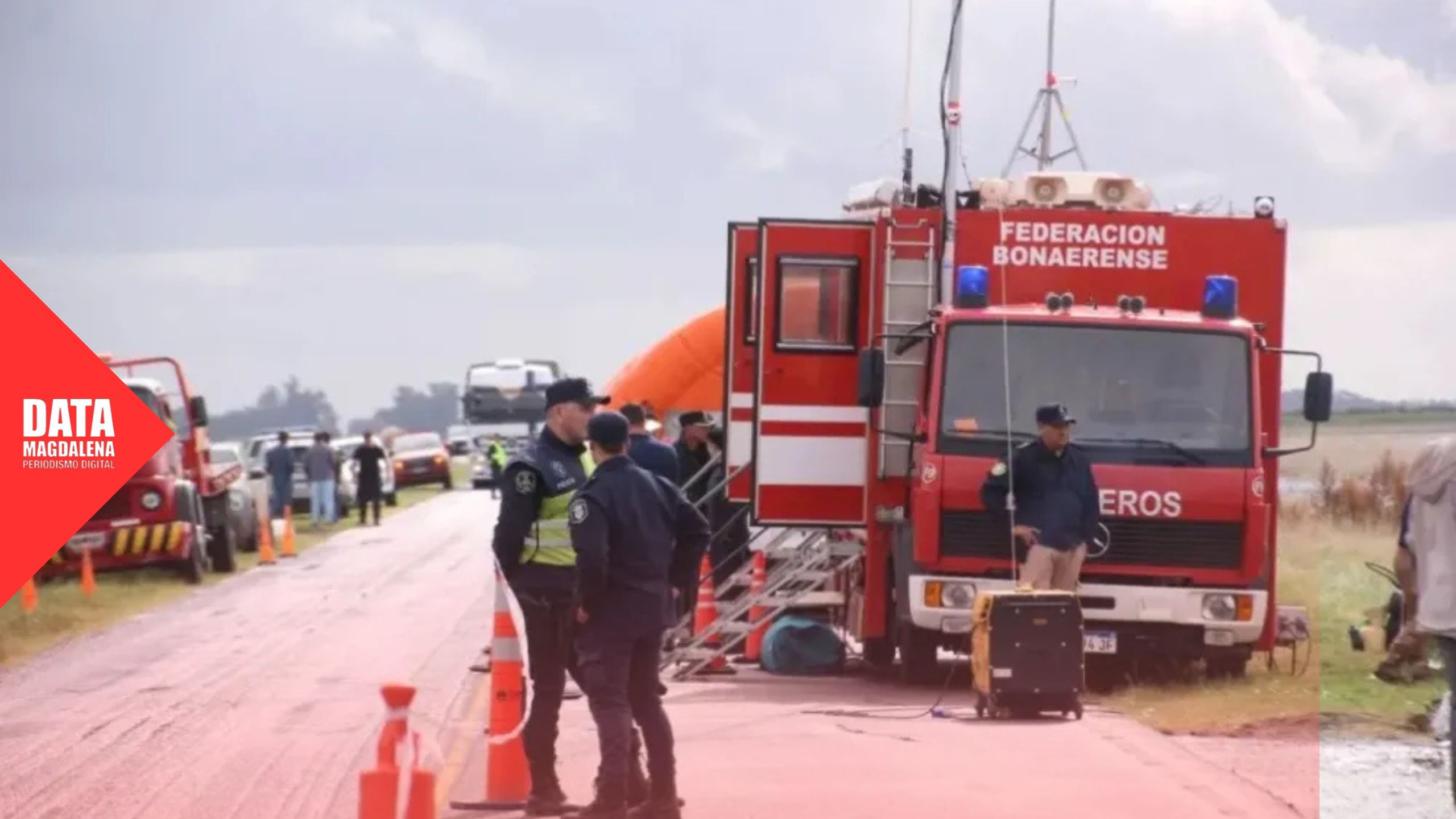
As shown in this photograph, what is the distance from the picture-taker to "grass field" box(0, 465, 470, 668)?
23.0 metres

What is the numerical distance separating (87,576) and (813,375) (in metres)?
13.0

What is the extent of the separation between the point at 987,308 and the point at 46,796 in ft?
23.4

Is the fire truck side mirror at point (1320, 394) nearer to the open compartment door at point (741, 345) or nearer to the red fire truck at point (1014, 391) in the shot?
the red fire truck at point (1014, 391)

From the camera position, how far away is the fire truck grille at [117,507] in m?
29.6

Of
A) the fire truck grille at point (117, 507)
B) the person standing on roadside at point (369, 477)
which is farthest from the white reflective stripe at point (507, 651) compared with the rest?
the person standing on roadside at point (369, 477)

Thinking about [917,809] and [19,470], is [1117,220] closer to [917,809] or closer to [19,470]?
[917,809]

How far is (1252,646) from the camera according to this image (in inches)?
687

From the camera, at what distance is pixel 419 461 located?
70.5m

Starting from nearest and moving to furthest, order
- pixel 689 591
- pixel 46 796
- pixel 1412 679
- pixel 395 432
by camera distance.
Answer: pixel 689 591 → pixel 46 796 → pixel 1412 679 → pixel 395 432

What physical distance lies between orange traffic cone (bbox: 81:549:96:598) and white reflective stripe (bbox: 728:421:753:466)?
11890mm

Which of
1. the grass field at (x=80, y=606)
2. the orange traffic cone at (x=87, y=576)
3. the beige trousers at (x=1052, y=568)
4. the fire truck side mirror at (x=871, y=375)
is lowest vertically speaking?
the grass field at (x=80, y=606)

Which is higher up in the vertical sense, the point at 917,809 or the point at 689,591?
the point at 689,591

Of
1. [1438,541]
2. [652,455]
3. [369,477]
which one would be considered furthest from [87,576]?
[1438,541]

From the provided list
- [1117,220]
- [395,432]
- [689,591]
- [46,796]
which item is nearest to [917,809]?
[689,591]
